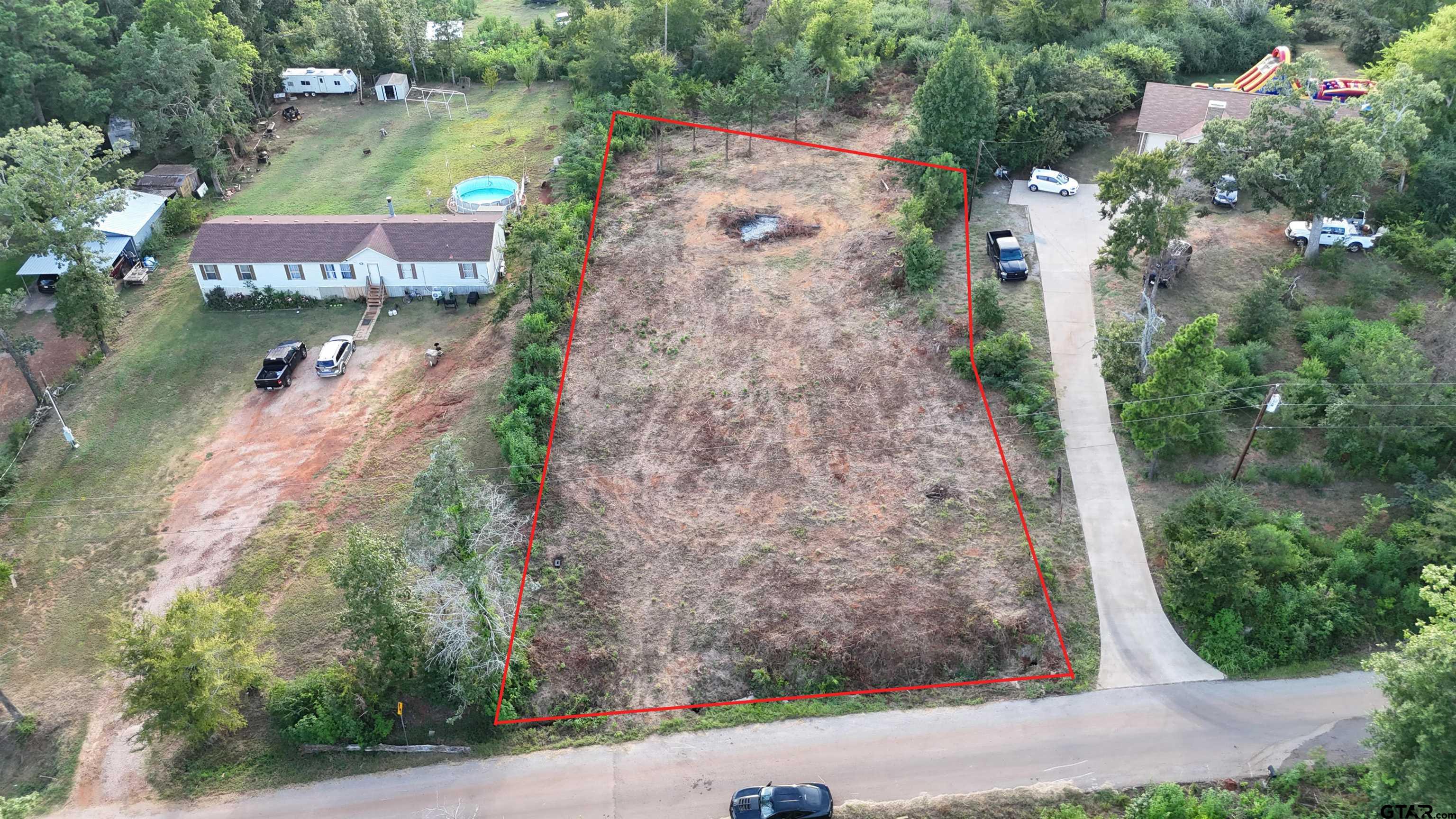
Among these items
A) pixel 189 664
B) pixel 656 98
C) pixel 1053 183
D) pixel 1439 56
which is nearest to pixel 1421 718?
pixel 189 664

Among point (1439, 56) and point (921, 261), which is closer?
point (921, 261)

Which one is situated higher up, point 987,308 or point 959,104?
point 959,104

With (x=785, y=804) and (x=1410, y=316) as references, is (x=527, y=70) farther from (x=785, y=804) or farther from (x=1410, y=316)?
(x=785, y=804)

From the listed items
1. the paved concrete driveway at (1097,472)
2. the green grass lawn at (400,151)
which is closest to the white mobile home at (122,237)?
the green grass lawn at (400,151)

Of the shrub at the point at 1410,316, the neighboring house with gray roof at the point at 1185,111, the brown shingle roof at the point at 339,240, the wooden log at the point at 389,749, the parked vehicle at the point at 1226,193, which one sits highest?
the neighboring house with gray roof at the point at 1185,111

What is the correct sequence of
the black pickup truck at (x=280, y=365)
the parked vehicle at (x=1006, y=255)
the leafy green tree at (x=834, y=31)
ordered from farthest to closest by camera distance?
the leafy green tree at (x=834, y=31)
the parked vehicle at (x=1006, y=255)
the black pickup truck at (x=280, y=365)

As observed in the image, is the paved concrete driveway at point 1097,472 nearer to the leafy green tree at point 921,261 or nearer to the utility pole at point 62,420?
the leafy green tree at point 921,261

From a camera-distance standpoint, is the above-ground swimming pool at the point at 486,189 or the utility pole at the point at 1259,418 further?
the above-ground swimming pool at the point at 486,189
